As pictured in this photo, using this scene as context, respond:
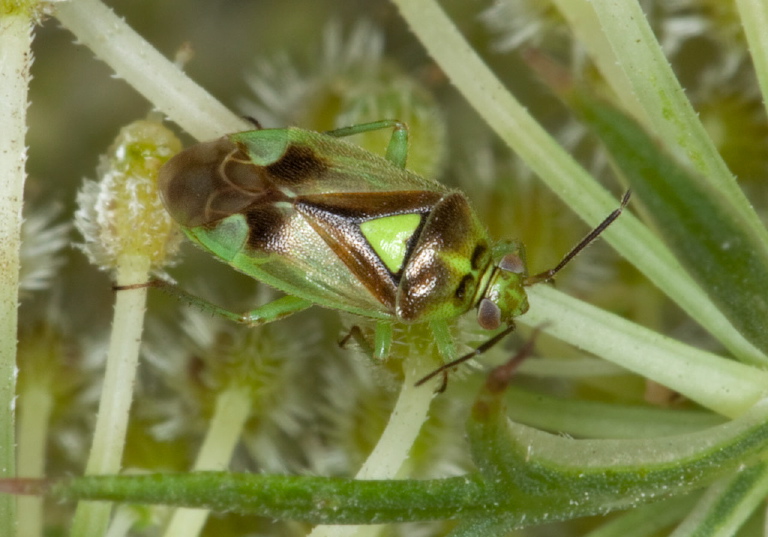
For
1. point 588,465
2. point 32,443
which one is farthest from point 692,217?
point 32,443

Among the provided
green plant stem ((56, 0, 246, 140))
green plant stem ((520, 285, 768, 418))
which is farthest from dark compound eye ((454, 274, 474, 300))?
green plant stem ((56, 0, 246, 140))

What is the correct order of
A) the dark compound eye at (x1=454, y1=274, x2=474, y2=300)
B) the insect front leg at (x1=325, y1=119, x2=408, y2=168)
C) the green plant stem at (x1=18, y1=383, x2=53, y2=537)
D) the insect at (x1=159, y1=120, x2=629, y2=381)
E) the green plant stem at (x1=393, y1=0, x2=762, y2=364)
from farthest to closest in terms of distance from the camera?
the insect front leg at (x1=325, y1=119, x2=408, y2=168) → the dark compound eye at (x1=454, y1=274, x2=474, y2=300) → the insect at (x1=159, y1=120, x2=629, y2=381) → the green plant stem at (x1=18, y1=383, x2=53, y2=537) → the green plant stem at (x1=393, y1=0, x2=762, y2=364)

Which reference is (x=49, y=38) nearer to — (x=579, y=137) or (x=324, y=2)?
(x=324, y=2)

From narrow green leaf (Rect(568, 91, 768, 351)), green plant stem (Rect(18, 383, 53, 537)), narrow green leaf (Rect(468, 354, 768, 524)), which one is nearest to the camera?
narrow green leaf (Rect(468, 354, 768, 524))

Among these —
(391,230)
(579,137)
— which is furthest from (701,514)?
(579,137)

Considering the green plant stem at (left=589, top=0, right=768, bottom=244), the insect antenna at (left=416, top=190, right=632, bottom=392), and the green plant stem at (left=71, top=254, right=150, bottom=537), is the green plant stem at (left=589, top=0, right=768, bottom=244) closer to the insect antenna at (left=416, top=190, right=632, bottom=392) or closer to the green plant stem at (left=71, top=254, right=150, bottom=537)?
the insect antenna at (left=416, top=190, right=632, bottom=392)

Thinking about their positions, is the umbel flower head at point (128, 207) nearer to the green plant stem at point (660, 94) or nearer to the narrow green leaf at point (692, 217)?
the narrow green leaf at point (692, 217)
